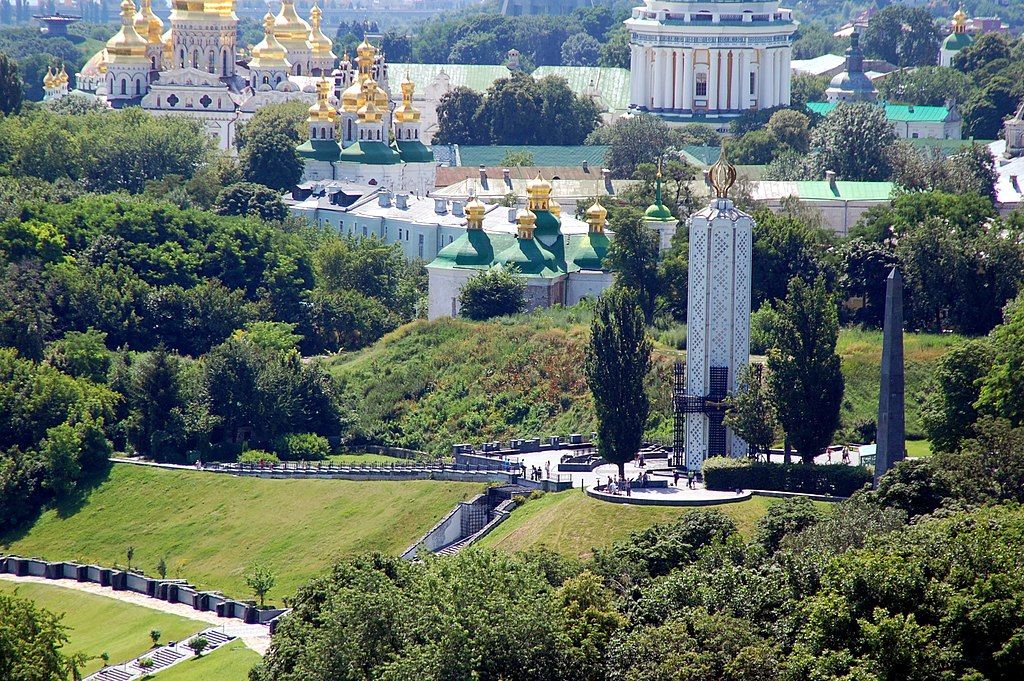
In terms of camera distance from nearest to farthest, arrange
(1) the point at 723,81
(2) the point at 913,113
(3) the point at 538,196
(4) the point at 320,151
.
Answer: (3) the point at 538,196 < (4) the point at 320,151 < (2) the point at 913,113 < (1) the point at 723,81

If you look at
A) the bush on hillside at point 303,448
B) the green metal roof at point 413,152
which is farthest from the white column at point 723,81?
the bush on hillside at point 303,448

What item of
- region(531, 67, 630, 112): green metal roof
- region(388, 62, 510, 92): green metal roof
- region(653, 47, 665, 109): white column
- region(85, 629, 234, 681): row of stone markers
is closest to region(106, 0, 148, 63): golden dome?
region(653, 47, 665, 109): white column

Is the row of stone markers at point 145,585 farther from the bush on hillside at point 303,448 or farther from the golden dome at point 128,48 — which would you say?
Answer: the golden dome at point 128,48

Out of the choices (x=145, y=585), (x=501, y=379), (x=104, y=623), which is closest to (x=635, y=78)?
(x=501, y=379)

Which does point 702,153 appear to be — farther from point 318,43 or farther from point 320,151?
point 318,43

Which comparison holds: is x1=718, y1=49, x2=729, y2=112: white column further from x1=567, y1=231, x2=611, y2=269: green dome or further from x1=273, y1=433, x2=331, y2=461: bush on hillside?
x1=273, y1=433, x2=331, y2=461: bush on hillside
